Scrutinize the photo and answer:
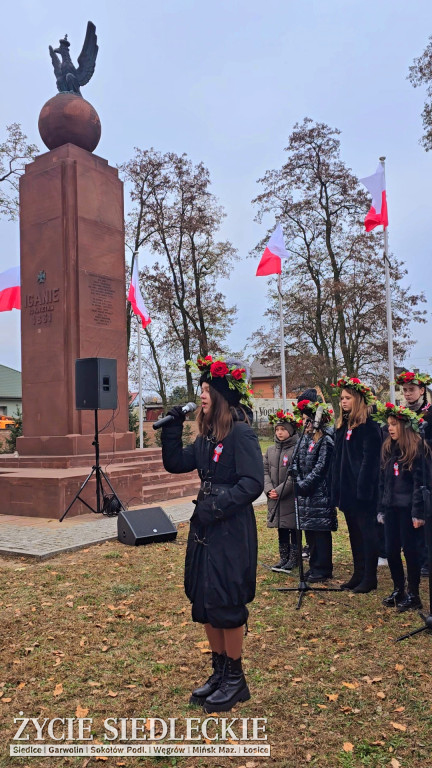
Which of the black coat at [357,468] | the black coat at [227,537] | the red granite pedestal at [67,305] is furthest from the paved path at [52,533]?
the black coat at [227,537]

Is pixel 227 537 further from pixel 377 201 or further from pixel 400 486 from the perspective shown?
pixel 377 201

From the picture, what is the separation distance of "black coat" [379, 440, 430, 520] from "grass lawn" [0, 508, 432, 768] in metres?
0.94

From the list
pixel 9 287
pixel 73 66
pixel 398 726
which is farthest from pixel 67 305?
A: pixel 398 726

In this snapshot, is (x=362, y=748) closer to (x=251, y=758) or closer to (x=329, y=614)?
(x=251, y=758)

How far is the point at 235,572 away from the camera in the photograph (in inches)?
128

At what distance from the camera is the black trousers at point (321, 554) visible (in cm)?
606

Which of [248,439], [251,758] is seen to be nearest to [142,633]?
[251,758]

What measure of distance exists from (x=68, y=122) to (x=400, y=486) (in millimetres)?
11051

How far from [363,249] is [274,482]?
71.4 feet

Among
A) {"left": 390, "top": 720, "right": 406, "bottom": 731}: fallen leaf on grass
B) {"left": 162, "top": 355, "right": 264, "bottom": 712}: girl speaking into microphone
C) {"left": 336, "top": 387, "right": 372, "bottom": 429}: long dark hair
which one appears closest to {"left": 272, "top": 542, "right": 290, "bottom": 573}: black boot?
{"left": 336, "top": 387, "right": 372, "bottom": 429}: long dark hair

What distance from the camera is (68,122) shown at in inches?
496

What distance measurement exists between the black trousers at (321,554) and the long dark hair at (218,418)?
9.76ft

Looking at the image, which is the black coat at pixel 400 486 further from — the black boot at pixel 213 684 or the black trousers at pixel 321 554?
the black boot at pixel 213 684

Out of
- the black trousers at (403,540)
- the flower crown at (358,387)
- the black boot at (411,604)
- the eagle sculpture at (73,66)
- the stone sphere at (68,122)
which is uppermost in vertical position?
the eagle sculpture at (73,66)
